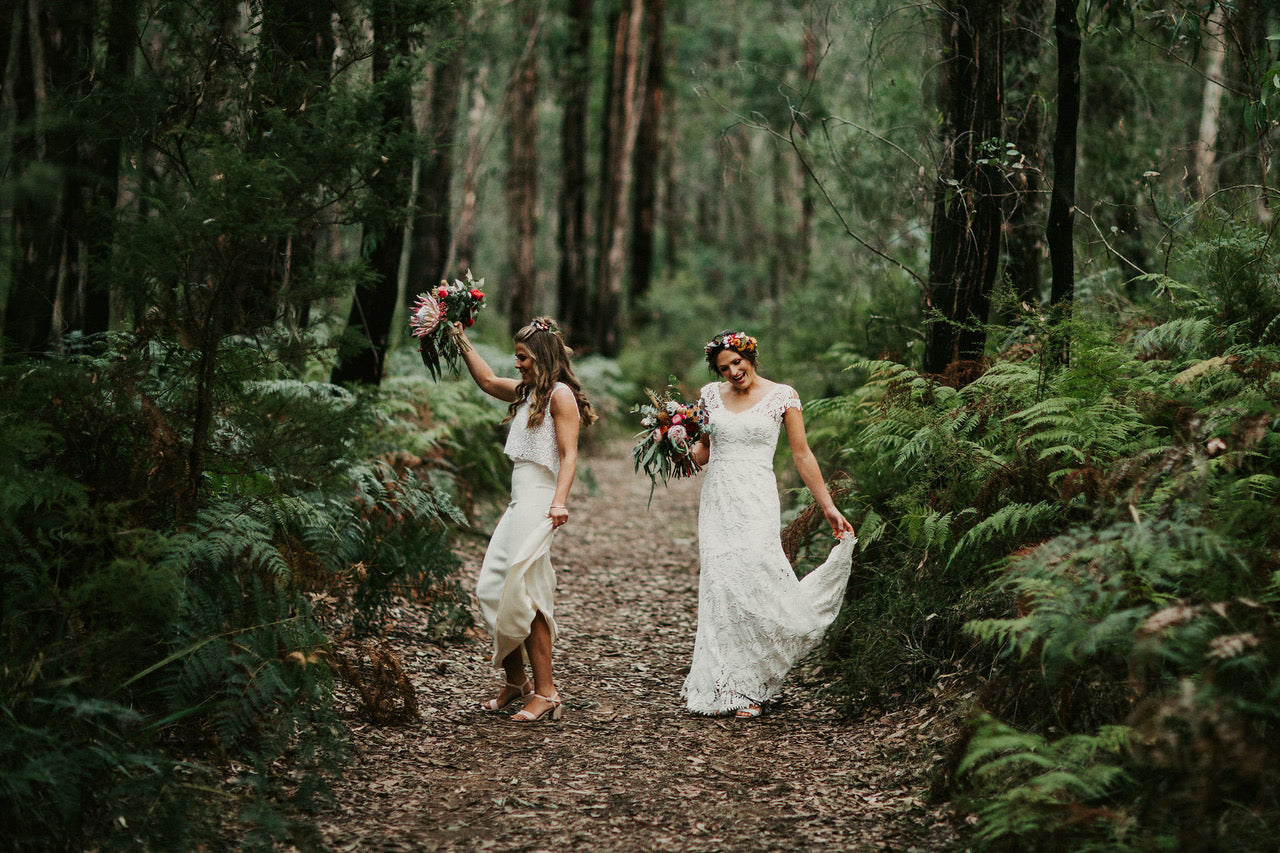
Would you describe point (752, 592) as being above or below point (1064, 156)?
below

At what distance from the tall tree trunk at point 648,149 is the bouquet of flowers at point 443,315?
1870 centimetres

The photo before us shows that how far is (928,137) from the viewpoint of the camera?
936cm

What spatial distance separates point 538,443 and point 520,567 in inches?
29.1

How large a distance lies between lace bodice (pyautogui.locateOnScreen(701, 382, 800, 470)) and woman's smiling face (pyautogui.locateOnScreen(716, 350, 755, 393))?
0.48ft

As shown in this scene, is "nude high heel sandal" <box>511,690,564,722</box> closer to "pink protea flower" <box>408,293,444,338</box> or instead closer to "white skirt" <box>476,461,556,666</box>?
"white skirt" <box>476,461,556,666</box>

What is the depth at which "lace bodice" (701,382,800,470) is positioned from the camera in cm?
615

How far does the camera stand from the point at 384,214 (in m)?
5.70

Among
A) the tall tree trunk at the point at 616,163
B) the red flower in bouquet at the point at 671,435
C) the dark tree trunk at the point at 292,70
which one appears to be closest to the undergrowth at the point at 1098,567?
the red flower in bouquet at the point at 671,435

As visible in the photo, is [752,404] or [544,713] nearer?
[544,713]

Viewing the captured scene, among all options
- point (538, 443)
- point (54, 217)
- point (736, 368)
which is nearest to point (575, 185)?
point (54, 217)

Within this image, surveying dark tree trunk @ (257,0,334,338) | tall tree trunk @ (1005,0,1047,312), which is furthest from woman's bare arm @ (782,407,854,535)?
tall tree trunk @ (1005,0,1047,312)

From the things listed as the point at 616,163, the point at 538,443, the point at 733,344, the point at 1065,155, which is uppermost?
the point at 616,163

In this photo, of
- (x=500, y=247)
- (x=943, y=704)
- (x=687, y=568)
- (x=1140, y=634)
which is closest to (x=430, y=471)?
(x=687, y=568)

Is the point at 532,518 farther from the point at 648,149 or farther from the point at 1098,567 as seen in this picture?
the point at 648,149
